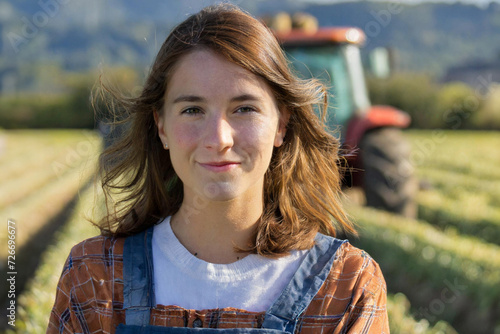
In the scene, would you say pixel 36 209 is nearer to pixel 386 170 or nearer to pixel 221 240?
pixel 386 170

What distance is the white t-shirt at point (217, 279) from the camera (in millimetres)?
1445

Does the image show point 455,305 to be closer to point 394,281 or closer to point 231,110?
point 394,281

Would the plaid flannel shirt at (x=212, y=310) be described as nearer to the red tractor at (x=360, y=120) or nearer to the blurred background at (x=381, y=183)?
the blurred background at (x=381, y=183)

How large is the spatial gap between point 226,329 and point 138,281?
24cm

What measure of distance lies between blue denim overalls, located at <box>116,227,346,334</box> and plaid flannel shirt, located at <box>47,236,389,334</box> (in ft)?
0.06

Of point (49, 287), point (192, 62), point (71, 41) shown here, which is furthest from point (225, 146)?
point (71, 41)

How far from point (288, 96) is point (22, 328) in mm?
2099

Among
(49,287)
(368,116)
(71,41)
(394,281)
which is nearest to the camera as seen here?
(49,287)

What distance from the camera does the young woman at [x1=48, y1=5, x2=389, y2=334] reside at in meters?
1.41

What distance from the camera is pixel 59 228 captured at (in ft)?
24.4

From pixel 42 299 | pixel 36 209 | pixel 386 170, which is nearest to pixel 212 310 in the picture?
pixel 42 299

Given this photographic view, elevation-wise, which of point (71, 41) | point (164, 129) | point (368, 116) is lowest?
point (71, 41)

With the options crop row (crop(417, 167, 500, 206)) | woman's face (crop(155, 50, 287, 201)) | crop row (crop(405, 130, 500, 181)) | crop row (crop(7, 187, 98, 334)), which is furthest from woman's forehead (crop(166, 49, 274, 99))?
crop row (crop(405, 130, 500, 181))

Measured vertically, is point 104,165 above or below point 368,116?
above
